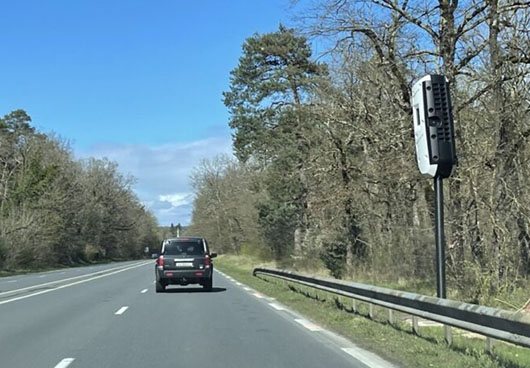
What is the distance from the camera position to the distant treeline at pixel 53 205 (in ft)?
188

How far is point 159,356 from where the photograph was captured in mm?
8992

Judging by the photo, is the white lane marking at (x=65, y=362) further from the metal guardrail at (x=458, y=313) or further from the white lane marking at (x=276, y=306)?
the white lane marking at (x=276, y=306)

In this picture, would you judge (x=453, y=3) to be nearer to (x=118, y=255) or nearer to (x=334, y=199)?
(x=334, y=199)

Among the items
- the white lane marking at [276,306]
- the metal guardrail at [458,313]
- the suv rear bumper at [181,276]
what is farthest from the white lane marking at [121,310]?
the metal guardrail at [458,313]

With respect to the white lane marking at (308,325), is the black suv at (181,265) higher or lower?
higher

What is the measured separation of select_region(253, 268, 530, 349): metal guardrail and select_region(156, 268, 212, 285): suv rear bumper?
29.1ft

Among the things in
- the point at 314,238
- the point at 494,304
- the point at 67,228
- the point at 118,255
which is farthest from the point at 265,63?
the point at 118,255

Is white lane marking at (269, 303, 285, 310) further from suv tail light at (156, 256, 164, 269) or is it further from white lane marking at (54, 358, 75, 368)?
white lane marking at (54, 358, 75, 368)

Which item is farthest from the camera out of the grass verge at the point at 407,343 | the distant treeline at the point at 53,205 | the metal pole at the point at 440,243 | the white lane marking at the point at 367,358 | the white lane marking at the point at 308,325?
the distant treeline at the point at 53,205

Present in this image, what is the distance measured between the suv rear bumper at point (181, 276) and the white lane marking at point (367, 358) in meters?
12.6

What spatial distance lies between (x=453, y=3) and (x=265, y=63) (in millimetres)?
26236

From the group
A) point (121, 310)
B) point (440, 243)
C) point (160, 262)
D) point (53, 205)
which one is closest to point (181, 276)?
point (160, 262)

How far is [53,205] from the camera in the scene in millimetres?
64375

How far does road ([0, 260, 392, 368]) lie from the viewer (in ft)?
28.3
